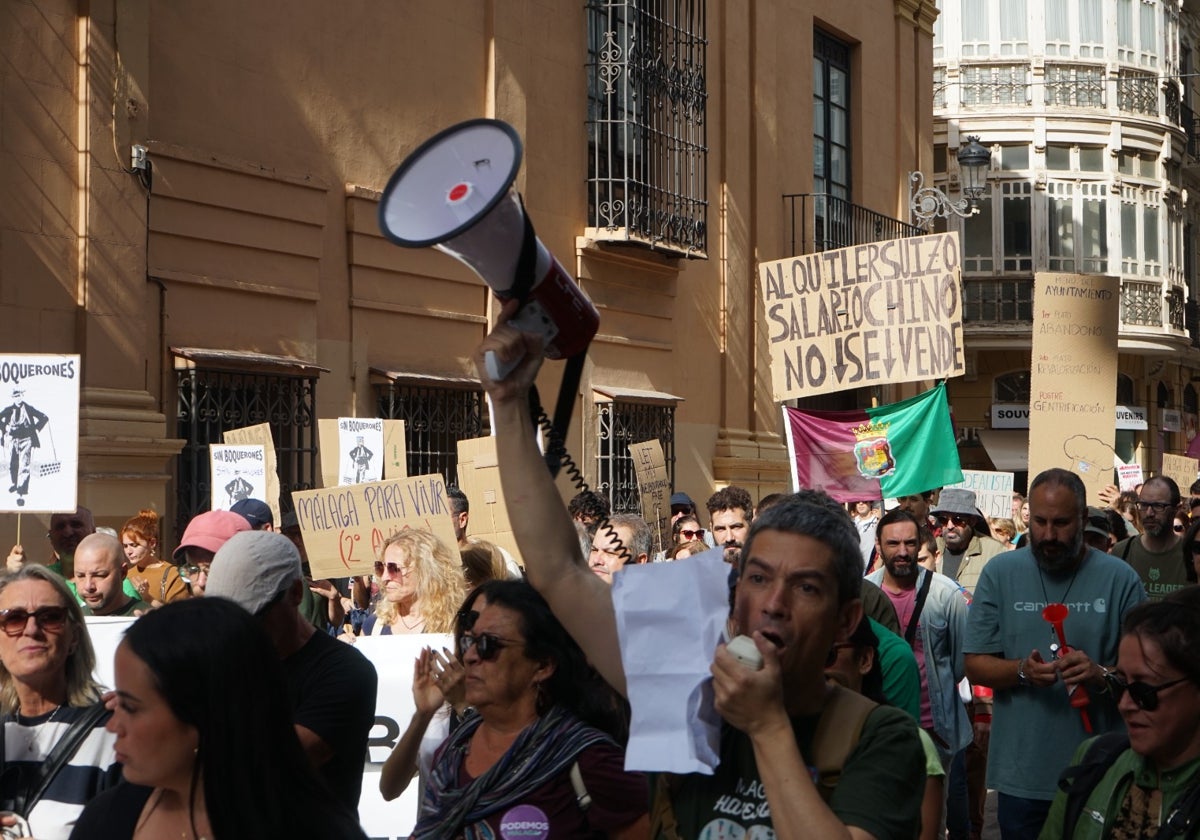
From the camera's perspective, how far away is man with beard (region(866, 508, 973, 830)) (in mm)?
7316

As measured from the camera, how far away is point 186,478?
11.8 metres

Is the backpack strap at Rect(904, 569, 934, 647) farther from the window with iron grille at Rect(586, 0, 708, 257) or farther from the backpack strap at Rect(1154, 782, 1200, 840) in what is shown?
the window with iron grille at Rect(586, 0, 708, 257)

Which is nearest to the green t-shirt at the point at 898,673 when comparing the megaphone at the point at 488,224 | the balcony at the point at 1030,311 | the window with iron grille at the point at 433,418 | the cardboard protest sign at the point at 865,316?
the megaphone at the point at 488,224

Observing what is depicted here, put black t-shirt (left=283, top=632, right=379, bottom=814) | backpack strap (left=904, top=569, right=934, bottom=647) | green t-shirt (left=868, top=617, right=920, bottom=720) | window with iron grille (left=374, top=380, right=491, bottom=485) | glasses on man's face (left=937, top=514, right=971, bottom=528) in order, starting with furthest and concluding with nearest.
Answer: window with iron grille (left=374, top=380, right=491, bottom=485) → glasses on man's face (left=937, top=514, right=971, bottom=528) → backpack strap (left=904, top=569, right=934, bottom=647) → green t-shirt (left=868, top=617, right=920, bottom=720) → black t-shirt (left=283, top=632, right=379, bottom=814)

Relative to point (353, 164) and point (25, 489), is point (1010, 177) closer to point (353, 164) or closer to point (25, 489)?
point (353, 164)

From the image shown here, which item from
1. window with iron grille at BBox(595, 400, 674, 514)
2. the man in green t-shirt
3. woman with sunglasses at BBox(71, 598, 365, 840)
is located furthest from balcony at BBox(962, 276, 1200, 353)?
woman with sunglasses at BBox(71, 598, 365, 840)

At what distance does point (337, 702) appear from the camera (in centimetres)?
409

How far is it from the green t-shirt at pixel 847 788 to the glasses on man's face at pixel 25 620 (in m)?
2.15

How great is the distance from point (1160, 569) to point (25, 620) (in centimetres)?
604

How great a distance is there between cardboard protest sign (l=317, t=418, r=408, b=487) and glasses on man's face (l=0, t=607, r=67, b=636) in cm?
669

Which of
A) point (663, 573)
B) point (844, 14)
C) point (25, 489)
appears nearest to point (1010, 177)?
point (844, 14)

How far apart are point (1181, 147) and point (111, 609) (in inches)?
1302

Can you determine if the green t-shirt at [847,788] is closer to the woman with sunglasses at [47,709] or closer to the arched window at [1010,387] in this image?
the woman with sunglasses at [47,709]

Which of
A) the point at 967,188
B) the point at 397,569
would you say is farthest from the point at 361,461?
the point at 967,188
